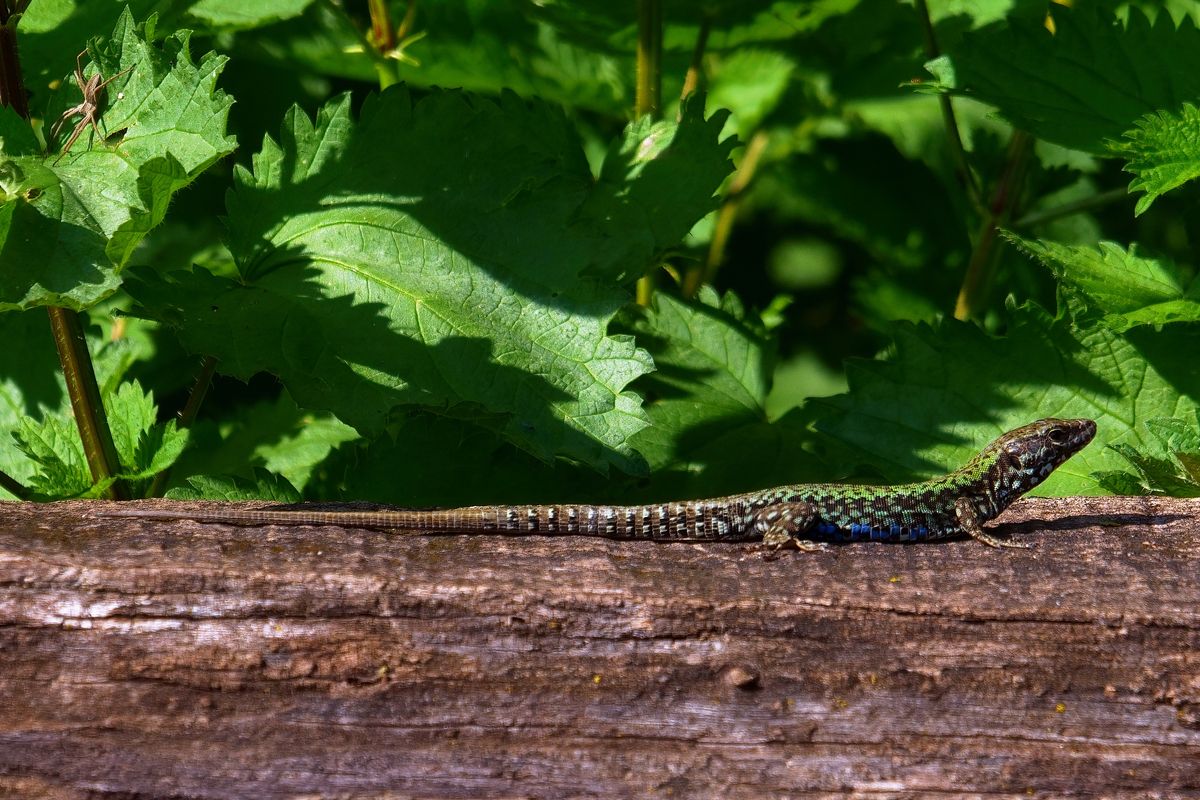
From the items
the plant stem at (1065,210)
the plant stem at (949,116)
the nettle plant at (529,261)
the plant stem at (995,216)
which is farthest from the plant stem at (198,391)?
the plant stem at (1065,210)

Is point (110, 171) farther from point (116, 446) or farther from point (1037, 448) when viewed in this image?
point (1037, 448)

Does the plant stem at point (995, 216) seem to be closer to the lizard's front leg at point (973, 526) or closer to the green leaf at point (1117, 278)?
the green leaf at point (1117, 278)

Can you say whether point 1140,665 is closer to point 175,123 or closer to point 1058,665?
point 1058,665

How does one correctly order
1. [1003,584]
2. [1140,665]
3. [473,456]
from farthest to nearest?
[473,456]
[1003,584]
[1140,665]

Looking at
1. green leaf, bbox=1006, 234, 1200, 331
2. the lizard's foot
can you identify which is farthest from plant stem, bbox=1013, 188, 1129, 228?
the lizard's foot

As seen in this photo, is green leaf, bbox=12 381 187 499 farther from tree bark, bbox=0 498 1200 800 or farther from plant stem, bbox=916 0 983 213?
plant stem, bbox=916 0 983 213

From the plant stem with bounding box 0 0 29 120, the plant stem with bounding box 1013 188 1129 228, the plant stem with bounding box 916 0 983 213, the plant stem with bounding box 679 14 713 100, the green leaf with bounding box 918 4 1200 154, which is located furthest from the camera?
the plant stem with bounding box 679 14 713 100

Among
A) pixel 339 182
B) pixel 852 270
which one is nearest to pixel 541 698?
pixel 339 182
